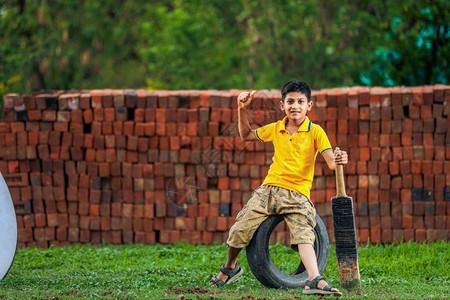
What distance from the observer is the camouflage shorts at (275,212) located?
5.26 m

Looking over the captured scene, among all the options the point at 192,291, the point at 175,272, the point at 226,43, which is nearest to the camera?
the point at 192,291

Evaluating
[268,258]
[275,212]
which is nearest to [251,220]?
[275,212]

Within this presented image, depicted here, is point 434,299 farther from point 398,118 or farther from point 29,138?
point 29,138

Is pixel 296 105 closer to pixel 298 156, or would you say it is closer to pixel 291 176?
pixel 298 156

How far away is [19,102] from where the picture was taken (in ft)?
27.9

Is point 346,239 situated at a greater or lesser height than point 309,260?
greater

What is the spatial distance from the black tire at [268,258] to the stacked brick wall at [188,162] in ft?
8.54

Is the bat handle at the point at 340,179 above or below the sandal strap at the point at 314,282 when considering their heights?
above

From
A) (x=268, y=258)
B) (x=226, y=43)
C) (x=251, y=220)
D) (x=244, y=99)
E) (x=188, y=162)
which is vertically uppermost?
(x=226, y=43)

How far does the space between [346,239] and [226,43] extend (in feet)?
45.9

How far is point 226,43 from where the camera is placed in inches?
739

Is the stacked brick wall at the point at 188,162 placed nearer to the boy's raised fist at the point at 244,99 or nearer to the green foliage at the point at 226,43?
the boy's raised fist at the point at 244,99

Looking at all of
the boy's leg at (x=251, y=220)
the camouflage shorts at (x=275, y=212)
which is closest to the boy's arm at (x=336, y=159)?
the camouflage shorts at (x=275, y=212)

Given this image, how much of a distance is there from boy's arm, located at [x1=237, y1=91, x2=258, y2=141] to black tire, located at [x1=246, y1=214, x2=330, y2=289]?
74 centimetres
